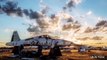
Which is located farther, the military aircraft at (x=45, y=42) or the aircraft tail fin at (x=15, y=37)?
the aircraft tail fin at (x=15, y=37)

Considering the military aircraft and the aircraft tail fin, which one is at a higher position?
the aircraft tail fin

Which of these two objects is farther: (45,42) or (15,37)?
(15,37)

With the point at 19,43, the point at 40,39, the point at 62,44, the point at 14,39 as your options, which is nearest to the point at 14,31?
the point at 14,39

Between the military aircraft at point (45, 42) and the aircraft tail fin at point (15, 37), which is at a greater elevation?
the aircraft tail fin at point (15, 37)

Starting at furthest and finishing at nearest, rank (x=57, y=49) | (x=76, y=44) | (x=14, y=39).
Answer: (x=14, y=39)
(x=57, y=49)
(x=76, y=44)

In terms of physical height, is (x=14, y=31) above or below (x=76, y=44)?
above

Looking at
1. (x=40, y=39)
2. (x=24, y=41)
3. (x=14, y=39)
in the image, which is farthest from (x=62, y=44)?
(x=14, y=39)

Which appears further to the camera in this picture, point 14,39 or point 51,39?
point 14,39

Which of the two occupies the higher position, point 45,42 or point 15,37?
point 15,37

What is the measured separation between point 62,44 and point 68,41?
166 cm

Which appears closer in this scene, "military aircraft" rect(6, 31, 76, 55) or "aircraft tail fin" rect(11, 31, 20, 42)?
"military aircraft" rect(6, 31, 76, 55)

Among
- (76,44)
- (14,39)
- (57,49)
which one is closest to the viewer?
(76,44)

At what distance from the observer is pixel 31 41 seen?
52.7 m

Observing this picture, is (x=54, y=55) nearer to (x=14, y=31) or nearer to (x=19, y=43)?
(x=19, y=43)
